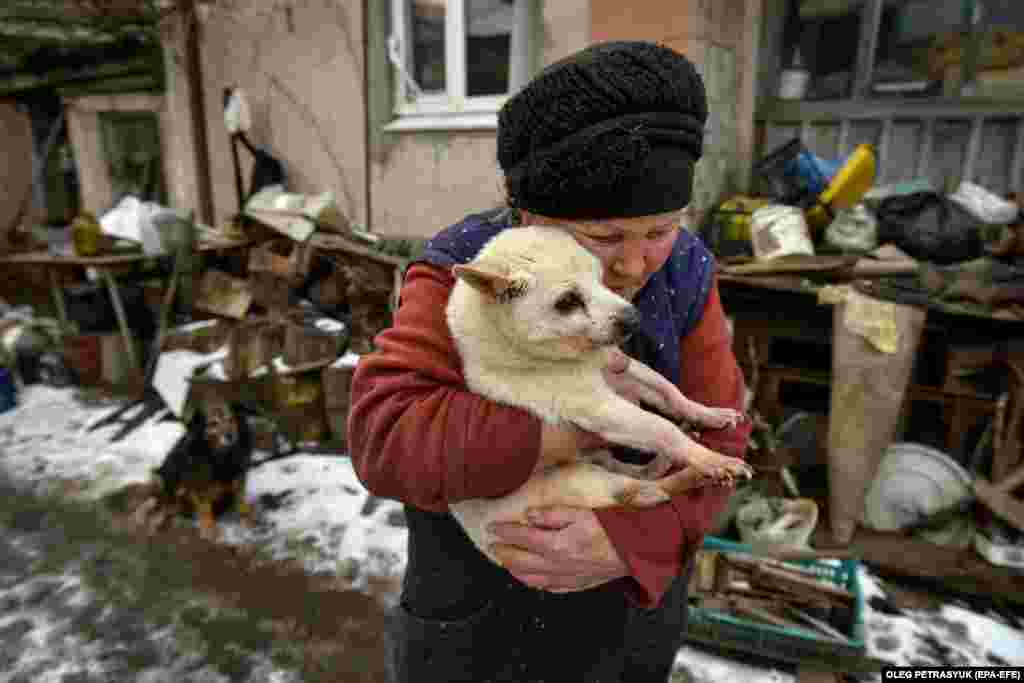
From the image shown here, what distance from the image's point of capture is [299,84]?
6.84 meters

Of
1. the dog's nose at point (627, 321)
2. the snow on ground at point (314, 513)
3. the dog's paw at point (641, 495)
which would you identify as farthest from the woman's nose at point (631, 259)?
the snow on ground at point (314, 513)

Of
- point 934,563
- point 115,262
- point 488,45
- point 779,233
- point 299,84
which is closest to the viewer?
point 934,563

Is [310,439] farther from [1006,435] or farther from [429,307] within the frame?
[1006,435]

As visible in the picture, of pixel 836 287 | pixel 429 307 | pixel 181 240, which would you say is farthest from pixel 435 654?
pixel 181 240

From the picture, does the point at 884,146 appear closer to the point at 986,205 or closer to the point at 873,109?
the point at 873,109

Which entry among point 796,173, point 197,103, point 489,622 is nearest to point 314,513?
point 489,622

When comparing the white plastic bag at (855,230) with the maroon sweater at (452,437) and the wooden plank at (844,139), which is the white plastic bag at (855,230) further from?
the maroon sweater at (452,437)

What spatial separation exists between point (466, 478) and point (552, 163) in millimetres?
649

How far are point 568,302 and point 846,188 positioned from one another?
401cm

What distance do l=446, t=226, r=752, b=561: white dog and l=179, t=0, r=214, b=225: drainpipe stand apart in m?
7.93

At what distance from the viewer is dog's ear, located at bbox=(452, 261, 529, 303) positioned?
1.23m

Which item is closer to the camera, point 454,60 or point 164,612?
point 164,612

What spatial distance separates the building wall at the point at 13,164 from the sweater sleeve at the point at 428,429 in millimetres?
12451

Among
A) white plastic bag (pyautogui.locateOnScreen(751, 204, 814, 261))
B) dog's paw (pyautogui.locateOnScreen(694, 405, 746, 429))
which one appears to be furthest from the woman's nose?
white plastic bag (pyautogui.locateOnScreen(751, 204, 814, 261))
